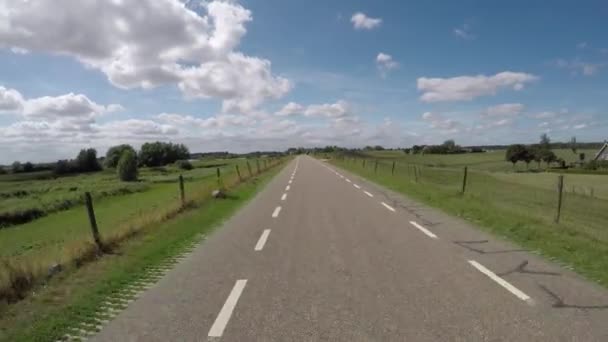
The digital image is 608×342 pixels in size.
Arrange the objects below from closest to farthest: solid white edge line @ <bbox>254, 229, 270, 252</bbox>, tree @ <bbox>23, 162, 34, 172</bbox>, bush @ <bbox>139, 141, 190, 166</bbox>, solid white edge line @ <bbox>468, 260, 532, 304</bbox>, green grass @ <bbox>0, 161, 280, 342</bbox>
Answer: green grass @ <bbox>0, 161, 280, 342</bbox> → solid white edge line @ <bbox>468, 260, 532, 304</bbox> → solid white edge line @ <bbox>254, 229, 270, 252</bbox> → tree @ <bbox>23, 162, 34, 172</bbox> → bush @ <bbox>139, 141, 190, 166</bbox>

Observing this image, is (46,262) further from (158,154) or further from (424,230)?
(158,154)

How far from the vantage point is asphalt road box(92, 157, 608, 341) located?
12.1 feet

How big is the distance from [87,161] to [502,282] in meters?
138

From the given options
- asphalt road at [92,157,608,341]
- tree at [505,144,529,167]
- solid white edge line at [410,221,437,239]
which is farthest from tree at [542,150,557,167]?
asphalt road at [92,157,608,341]

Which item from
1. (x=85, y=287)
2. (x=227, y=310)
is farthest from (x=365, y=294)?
(x=85, y=287)

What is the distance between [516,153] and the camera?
297 feet

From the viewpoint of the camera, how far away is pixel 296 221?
1046 cm

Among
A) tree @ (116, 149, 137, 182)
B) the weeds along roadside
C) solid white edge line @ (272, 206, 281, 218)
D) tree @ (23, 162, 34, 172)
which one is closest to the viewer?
the weeds along roadside

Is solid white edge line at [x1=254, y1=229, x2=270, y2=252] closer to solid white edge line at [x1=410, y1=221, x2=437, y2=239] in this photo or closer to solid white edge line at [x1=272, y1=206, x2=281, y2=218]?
solid white edge line at [x1=272, y1=206, x2=281, y2=218]

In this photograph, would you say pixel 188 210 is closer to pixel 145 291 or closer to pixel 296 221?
pixel 296 221

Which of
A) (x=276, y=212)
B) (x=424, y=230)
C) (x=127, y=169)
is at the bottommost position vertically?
(x=127, y=169)

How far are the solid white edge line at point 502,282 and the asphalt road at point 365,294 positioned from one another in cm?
1

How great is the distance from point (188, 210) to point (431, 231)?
8529mm

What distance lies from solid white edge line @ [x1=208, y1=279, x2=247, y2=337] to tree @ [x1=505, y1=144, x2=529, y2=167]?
101126mm
